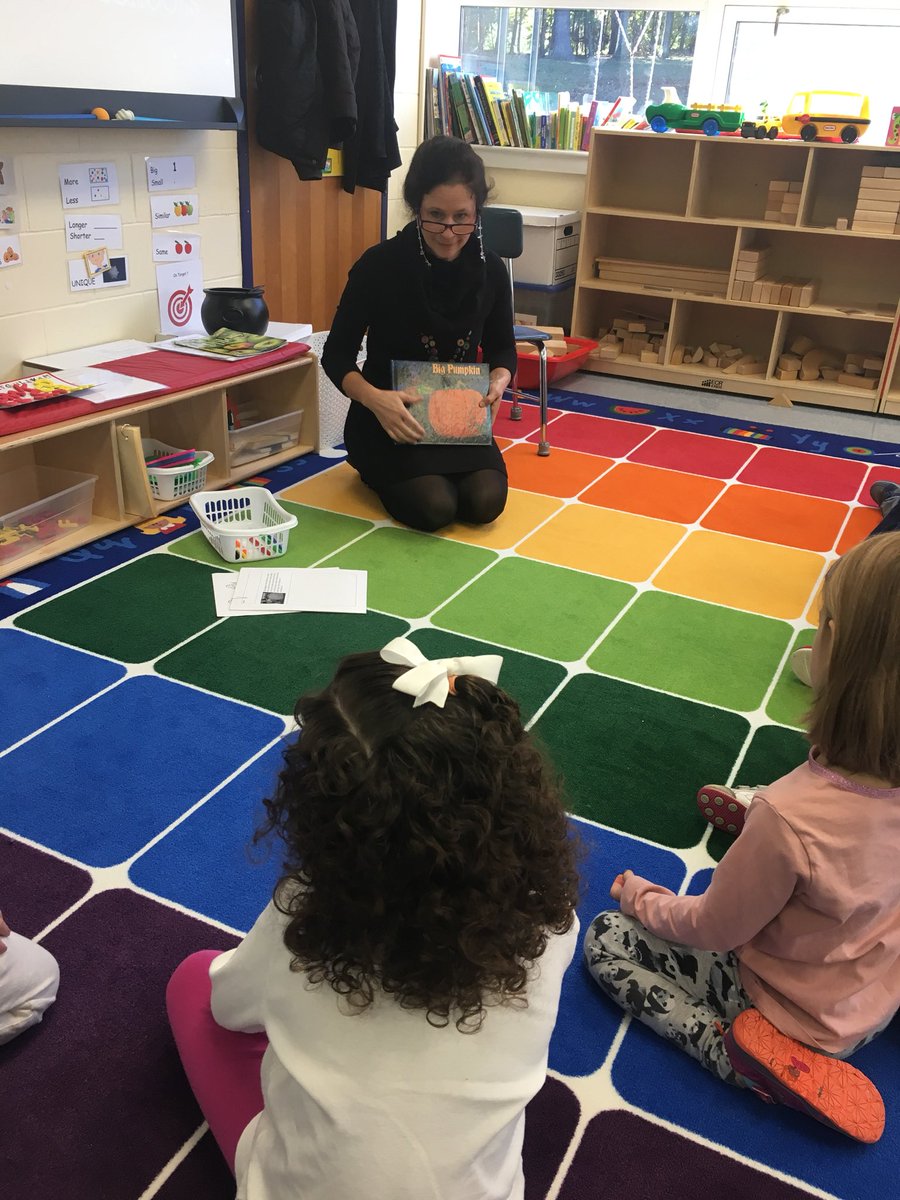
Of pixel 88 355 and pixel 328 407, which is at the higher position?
pixel 88 355

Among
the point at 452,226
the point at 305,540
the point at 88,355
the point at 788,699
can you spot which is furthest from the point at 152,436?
the point at 788,699

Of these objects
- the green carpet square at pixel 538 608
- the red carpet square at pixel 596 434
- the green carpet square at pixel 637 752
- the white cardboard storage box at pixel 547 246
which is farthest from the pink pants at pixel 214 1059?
the white cardboard storage box at pixel 547 246

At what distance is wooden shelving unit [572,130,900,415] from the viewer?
439cm

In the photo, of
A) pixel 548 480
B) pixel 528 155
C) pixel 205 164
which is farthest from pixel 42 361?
pixel 528 155

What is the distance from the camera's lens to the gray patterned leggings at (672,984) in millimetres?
1337

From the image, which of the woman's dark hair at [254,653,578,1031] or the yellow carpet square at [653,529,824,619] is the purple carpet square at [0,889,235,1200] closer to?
the woman's dark hair at [254,653,578,1031]

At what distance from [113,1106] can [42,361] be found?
7.54 feet

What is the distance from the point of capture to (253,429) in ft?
11.0

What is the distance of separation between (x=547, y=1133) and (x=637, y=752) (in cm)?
86

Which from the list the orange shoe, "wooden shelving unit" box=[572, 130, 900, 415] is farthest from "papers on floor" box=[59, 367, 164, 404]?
"wooden shelving unit" box=[572, 130, 900, 415]

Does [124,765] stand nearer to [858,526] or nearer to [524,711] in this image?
[524,711]

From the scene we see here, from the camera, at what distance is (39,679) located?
2.14 m

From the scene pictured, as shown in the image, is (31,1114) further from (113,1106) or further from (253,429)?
(253,429)

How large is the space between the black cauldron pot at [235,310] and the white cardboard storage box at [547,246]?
5.95 feet
